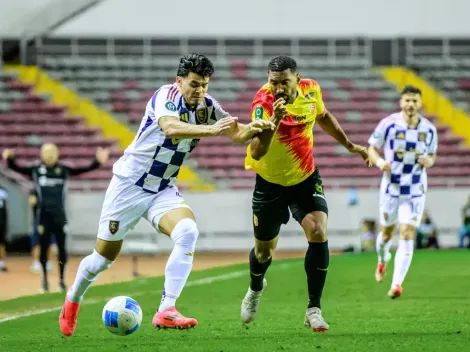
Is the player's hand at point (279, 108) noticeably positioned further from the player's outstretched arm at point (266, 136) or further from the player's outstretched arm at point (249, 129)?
the player's outstretched arm at point (249, 129)

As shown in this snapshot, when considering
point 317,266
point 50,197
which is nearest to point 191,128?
point 317,266

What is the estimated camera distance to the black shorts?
7977 millimetres

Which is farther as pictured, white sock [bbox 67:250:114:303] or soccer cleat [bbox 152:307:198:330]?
white sock [bbox 67:250:114:303]

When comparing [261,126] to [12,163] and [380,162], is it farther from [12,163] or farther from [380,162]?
[12,163]

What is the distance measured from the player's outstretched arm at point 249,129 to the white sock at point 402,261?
14.1 feet

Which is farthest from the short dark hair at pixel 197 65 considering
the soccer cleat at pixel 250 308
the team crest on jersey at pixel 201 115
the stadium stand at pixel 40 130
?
the stadium stand at pixel 40 130

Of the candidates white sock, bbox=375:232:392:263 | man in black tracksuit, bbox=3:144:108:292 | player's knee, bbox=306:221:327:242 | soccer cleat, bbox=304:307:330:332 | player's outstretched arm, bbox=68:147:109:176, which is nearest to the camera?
soccer cleat, bbox=304:307:330:332

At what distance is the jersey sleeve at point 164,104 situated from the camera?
7168 mm

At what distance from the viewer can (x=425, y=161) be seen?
37.1 ft

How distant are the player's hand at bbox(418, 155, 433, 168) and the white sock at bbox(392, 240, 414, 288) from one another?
0.92m

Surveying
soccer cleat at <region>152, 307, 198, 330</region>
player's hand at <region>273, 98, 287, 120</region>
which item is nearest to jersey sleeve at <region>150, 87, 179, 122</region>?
player's hand at <region>273, 98, 287, 120</region>

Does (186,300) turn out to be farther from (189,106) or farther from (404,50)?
(404,50)

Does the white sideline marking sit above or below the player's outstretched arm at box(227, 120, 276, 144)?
below

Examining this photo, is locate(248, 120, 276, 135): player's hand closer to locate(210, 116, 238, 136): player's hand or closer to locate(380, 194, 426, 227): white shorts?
locate(210, 116, 238, 136): player's hand
